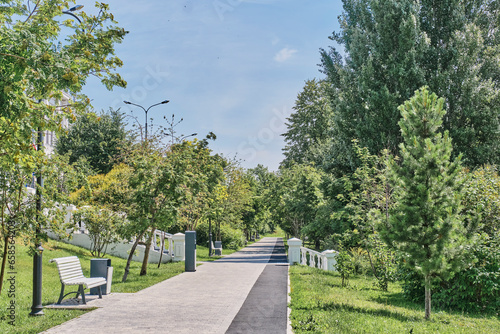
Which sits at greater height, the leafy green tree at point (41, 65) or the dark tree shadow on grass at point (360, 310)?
the leafy green tree at point (41, 65)

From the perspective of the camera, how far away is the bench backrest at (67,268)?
9.41 m

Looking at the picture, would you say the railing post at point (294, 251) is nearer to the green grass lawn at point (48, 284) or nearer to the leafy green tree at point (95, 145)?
the green grass lawn at point (48, 284)

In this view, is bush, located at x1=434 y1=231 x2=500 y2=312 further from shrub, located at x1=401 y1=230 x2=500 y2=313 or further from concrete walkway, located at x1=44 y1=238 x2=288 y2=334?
concrete walkway, located at x1=44 y1=238 x2=288 y2=334

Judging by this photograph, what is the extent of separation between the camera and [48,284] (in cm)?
1237

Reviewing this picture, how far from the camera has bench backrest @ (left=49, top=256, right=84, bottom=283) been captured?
9414 millimetres

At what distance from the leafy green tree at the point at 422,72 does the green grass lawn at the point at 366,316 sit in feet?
44.3

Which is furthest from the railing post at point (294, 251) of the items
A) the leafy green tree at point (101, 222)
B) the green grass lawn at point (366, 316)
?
the green grass lawn at point (366, 316)

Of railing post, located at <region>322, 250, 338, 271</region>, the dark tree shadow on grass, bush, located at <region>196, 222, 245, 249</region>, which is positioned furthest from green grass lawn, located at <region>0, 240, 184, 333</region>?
bush, located at <region>196, 222, 245, 249</region>

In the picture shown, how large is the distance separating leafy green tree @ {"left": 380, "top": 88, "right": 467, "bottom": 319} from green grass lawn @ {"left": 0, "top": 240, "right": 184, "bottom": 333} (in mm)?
7138

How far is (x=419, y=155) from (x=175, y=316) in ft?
20.2

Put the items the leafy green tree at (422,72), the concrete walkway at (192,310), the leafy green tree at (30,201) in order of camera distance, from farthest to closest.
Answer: the leafy green tree at (422,72)
the leafy green tree at (30,201)
the concrete walkway at (192,310)

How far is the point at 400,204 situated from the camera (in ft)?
29.7

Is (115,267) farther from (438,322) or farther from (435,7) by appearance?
(435,7)

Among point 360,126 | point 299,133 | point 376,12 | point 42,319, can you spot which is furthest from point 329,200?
point 299,133
